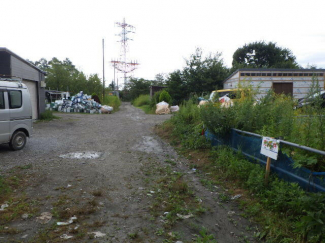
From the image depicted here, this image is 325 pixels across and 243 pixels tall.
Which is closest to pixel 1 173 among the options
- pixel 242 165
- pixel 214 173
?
pixel 214 173

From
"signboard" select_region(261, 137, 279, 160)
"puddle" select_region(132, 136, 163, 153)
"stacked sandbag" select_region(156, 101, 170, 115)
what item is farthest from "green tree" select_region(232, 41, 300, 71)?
"signboard" select_region(261, 137, 279, 160)

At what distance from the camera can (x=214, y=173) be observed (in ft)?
20.9

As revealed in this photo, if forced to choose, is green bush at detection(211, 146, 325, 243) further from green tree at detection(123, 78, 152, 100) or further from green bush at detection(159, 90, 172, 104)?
green tree at detection(123, 78, 152, 100)

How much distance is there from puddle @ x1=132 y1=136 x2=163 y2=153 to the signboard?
4.47m

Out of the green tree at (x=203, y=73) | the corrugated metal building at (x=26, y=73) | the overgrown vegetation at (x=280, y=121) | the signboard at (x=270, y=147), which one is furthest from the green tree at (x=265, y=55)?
the signboard at (x=270, y=147)

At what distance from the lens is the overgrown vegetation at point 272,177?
11.4ft

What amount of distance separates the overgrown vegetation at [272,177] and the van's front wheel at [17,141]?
5262 millimetres

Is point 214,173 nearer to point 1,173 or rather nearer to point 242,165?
point 242,165

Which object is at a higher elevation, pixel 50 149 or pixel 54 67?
pixel 54 67

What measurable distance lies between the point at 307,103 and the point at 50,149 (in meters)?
7.53

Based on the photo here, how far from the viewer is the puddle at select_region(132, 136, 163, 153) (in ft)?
29.7

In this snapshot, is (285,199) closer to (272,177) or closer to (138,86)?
(272,177)

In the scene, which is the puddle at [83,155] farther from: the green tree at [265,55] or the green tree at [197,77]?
the green tree at [265,55]

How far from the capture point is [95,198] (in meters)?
4.77
